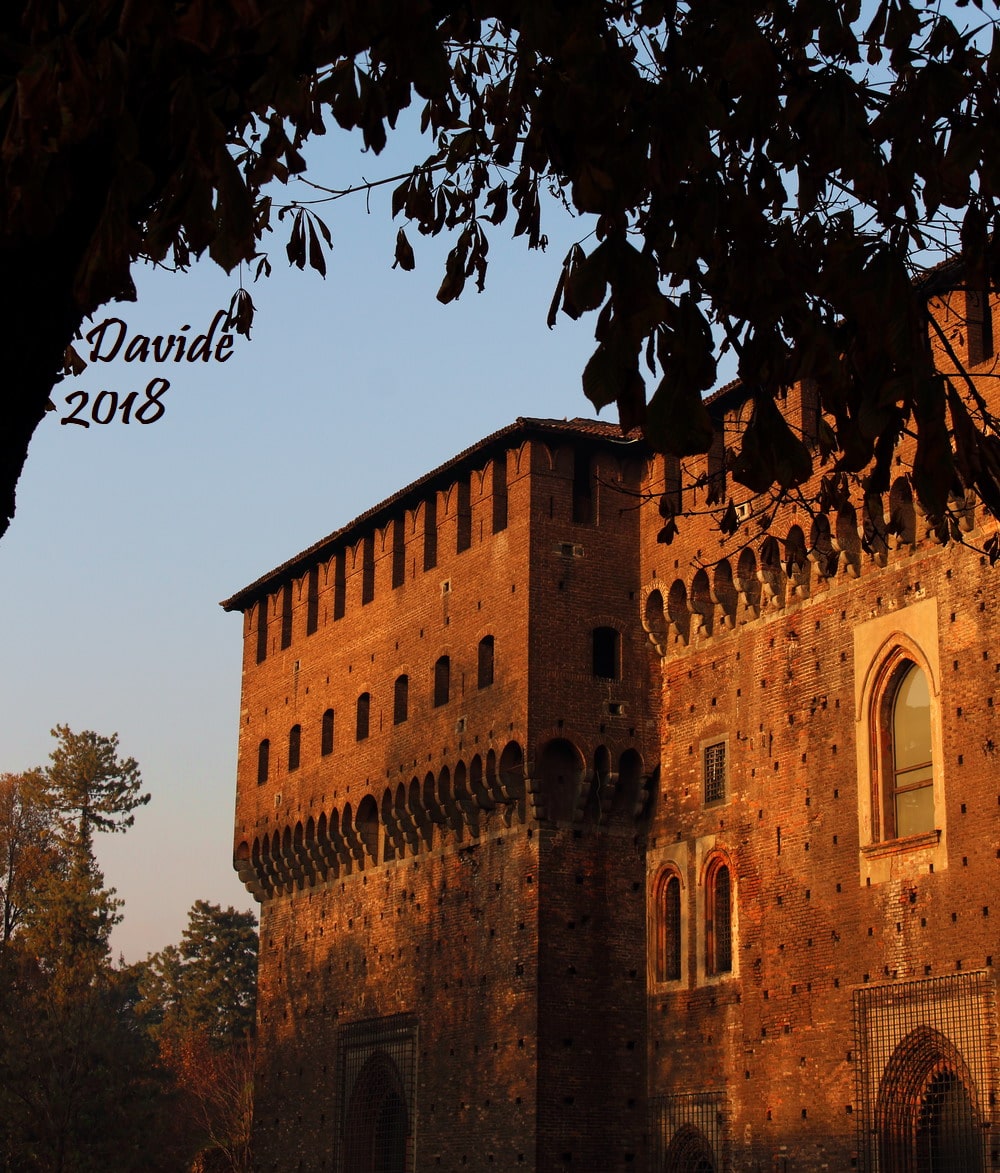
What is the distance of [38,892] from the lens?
45656 mm

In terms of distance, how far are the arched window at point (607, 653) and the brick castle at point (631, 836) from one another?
65mm

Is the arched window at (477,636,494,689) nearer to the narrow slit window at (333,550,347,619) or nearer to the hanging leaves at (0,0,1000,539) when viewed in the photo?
the narrow slit window at (333,550,347,619)

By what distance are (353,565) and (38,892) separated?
2143 cm

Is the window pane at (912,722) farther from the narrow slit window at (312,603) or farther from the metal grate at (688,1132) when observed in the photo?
the narrow slit window at (312,603)

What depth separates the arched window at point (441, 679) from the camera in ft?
81.2

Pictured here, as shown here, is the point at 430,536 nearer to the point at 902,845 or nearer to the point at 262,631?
the point at 262,631

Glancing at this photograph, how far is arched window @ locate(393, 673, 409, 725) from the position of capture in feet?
84.2

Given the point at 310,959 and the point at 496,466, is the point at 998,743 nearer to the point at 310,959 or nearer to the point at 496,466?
the point at 496,466

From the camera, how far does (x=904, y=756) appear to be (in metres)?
19.0

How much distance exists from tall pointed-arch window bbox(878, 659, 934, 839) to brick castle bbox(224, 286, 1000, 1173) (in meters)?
0.04

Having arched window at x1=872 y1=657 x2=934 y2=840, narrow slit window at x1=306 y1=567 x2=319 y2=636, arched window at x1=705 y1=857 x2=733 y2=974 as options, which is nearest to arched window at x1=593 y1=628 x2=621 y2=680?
arched window at x1=705 y1=857 x2=733 y2=974

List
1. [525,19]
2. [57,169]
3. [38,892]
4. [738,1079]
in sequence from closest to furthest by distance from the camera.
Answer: [57,169], [525,19], [738,1079], [38,892]

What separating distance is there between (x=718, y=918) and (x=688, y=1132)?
93.6 inches

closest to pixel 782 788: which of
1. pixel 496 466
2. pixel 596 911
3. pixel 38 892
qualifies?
pixel 596 911
